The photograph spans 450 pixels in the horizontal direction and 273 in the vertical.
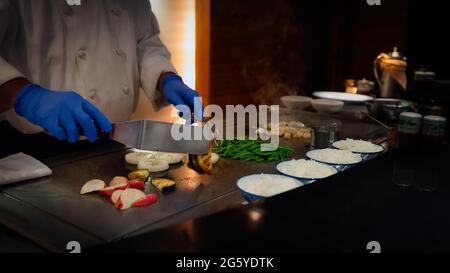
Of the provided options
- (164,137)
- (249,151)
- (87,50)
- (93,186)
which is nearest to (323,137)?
(249,151)

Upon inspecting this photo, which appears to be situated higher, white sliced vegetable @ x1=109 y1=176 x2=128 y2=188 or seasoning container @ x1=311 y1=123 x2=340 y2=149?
seasoning container @ x1=311 y1=123 x2=340 y2=149

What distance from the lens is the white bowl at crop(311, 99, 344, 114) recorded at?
3.45 m

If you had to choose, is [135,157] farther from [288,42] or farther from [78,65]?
[288,42]

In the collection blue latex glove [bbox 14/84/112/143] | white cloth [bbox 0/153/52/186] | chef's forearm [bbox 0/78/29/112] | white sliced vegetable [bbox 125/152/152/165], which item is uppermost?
chef's forearm [bbox 0/78/29/112]

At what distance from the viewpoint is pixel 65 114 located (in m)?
1.91

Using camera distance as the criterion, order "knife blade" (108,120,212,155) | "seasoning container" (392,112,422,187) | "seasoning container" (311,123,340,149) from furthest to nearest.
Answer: "seasoning container" (311,123,340,149), "knife blade" (108,120,212,155), "seasoning container" (392,112,422,187)

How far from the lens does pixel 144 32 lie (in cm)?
304

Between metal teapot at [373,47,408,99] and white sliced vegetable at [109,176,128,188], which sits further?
metal teapot at [373,47,408,99]

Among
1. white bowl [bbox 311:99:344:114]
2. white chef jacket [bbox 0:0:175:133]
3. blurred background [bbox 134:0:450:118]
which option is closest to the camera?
white chef jacket [bbox 0:0:175:133]

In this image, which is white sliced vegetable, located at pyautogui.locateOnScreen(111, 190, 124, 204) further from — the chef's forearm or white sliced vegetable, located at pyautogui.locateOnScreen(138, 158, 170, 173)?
the chef's forearm

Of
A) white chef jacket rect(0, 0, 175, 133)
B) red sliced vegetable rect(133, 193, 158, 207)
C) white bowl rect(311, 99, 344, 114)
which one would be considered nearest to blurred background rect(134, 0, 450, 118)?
white bowl rect(311, 99, 344, 114)

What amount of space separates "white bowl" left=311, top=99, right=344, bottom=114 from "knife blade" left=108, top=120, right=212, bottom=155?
162 cm

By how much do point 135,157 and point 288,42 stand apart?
187 inches
